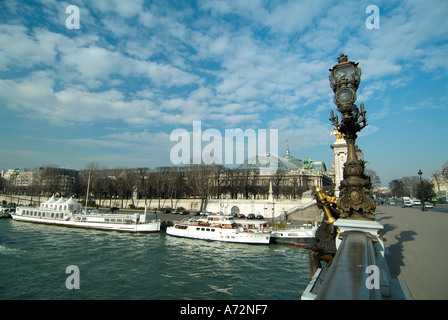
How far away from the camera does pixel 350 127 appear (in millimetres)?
7793

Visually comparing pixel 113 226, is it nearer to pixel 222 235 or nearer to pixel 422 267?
pixel 222 235

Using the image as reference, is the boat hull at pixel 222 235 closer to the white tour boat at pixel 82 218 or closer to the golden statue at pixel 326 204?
the white tour boat at pixel 82 218

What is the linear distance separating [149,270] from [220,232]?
14710mm

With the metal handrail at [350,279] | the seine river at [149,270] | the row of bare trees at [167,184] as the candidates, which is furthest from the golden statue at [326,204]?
the row of bare trees at [167,184]

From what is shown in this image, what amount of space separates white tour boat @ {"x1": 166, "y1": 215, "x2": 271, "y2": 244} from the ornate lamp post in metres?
25.0

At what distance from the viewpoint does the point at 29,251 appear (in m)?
24.0

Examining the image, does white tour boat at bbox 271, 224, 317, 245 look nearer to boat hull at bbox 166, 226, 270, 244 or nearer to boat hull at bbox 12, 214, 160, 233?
boat hull at bbox 166, 226, 270, 244

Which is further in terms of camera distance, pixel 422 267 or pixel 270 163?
pixel 270 163

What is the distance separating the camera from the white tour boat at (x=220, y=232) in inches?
1233

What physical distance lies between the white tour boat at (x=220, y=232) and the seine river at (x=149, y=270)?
4.43 feet

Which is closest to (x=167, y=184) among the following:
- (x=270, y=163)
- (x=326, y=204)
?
(x=270, y=163)

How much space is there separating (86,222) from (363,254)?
46.9 m
